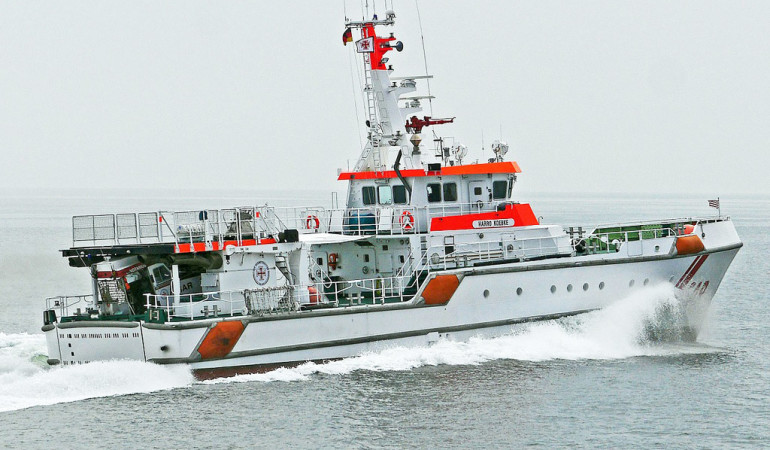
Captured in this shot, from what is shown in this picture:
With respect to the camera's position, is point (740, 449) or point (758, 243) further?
point (758, 243)

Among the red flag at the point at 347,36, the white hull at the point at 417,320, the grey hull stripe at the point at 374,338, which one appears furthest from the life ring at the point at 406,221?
the red flag at the point at 347,36

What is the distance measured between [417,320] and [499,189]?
4.66 metres

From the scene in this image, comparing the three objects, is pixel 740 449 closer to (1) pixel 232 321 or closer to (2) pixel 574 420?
(2) pixel 574 420

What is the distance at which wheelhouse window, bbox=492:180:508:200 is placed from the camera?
2550cm

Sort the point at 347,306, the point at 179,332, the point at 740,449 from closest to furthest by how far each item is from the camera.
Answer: the point at 740,449 → the point at 179,332 → the point at 347,306

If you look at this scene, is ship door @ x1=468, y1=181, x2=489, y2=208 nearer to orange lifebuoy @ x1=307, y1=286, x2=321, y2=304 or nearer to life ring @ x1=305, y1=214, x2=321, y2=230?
life ring @ x1=305, y1=214, x2=321, y2=230

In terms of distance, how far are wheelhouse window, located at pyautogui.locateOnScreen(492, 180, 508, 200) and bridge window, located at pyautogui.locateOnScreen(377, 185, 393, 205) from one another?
2693 mm

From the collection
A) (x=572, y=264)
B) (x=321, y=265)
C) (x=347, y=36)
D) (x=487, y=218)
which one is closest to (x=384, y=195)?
(x=321, y=265)

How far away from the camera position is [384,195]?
25359mm

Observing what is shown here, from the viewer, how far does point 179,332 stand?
67.7 ft

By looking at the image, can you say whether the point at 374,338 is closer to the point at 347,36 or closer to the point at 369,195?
the point at 369,195

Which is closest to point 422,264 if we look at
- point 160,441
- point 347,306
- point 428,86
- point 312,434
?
point 347,306

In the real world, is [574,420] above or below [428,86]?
below

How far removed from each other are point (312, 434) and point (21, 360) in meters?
9.47
